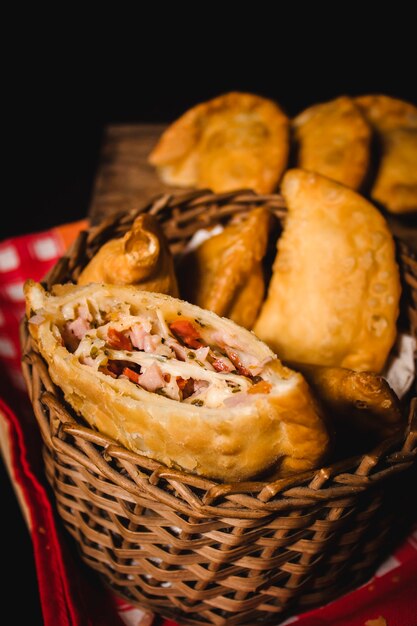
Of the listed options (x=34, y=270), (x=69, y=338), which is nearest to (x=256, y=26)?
(x=34, y=270)

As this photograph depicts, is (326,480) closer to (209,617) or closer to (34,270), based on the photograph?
(209,617)

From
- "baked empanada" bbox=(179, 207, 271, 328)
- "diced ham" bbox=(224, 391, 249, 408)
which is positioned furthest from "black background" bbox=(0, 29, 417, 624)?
"diced ham" bbox=(224, 391, 249, 408)

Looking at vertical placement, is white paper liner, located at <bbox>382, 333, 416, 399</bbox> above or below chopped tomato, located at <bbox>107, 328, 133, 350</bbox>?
below

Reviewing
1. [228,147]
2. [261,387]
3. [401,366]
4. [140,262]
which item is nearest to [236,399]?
[261,387]

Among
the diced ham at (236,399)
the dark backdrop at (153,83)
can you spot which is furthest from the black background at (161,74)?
the diced ham at (236,399)

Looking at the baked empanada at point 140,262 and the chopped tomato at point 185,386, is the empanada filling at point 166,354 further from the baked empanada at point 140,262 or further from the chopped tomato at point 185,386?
the baked empanada at point 140,262

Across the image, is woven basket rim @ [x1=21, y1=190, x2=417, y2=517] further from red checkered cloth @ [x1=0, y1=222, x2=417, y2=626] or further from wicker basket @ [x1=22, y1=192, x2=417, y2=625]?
red checkered cloth @ [x1=0, y1=222, x2=417, y2=626]
